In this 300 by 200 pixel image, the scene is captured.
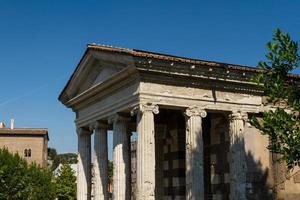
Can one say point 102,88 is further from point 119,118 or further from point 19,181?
point 19,181

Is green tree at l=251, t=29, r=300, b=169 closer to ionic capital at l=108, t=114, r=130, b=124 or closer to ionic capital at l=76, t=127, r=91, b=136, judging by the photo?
ionic capital at l=108, t=114, r=130, b=124

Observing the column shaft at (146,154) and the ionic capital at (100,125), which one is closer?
the column shaft at (146,154)

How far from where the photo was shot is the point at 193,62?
1647cm

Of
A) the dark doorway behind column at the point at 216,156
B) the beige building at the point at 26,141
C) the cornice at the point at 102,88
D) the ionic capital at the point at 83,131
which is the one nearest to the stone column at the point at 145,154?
the cornice at the point at 102,88

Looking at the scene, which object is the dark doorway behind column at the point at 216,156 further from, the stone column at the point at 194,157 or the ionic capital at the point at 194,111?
the stone column at the point at 194,157

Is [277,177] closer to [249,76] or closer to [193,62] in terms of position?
[249,76]

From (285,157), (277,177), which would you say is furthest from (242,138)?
(285,157)

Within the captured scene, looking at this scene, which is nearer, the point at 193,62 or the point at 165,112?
the point at 193,62

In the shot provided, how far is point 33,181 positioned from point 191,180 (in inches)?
1094

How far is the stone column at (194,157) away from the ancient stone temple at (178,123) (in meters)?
0.03

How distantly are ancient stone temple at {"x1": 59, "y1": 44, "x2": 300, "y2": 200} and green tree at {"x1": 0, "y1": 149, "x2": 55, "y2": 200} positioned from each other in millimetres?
17725

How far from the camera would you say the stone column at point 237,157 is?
17286mm

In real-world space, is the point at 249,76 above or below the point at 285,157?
above

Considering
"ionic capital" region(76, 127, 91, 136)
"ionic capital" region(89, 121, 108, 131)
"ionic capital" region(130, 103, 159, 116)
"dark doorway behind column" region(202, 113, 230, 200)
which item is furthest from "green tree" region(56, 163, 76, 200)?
"ionic capital" region(130, 103, 159, 116)
